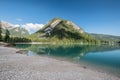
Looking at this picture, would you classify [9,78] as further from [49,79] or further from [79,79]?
[79,79]

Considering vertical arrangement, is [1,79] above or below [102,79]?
above

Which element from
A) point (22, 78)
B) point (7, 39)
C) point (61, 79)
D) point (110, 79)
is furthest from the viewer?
point (7, 39)

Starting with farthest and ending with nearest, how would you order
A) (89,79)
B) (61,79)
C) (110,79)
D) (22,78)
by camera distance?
1. (110,79)
2. (89,79)
3. (61,79)
4. (22,78)

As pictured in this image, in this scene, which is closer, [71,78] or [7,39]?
[71,78]

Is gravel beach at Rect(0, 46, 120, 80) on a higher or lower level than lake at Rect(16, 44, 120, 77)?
higher

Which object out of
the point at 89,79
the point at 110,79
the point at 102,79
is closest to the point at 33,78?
the point at 89,79

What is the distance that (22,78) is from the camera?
60.5 feet

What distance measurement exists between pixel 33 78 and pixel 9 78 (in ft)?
10.7

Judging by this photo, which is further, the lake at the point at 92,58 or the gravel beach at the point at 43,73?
the lake at the point at 92,58

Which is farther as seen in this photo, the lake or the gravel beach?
the lake

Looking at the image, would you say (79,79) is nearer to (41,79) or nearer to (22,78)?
(41,79)

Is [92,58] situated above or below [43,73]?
below

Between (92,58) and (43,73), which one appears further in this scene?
(92,58)

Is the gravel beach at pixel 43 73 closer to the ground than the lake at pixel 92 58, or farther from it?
farther from it
